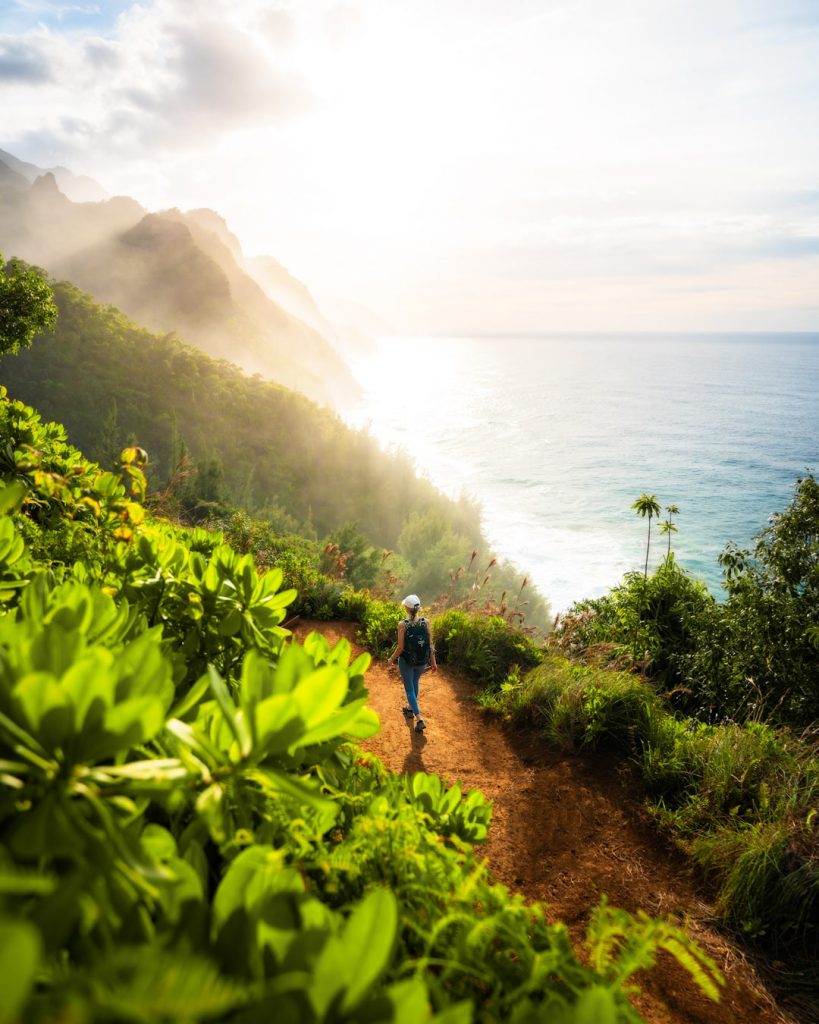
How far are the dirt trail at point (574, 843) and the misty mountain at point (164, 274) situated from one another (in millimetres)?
49228

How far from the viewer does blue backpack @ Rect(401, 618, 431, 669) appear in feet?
18.9

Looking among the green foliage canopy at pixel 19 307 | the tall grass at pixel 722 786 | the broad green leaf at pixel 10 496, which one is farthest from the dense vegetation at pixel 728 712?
the green foliage canopy at pixel 19 307

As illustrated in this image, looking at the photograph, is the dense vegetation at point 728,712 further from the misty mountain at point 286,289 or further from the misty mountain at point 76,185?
the misty mountain at point 76,185

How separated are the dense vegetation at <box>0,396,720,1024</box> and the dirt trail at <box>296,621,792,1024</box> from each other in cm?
244

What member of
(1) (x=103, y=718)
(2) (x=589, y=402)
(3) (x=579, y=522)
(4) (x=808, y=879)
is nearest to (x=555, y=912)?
(4) (x=808, y=879)

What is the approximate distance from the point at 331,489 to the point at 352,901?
29542mm

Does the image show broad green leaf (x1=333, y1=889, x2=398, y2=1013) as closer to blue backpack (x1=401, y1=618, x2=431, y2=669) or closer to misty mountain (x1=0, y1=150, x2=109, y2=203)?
blue backpack (x1=401, y1=618, x2=431, y2=669)

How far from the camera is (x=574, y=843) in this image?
4.06m

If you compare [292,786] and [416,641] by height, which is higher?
[292,786]

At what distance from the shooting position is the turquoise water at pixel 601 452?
4275cm

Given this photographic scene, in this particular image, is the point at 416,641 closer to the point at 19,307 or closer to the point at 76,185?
the point at 19,307

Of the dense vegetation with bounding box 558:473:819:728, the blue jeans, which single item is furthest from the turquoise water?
the blue jeans

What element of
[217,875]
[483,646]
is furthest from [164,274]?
[217,875]

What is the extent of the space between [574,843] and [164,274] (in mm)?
69732
